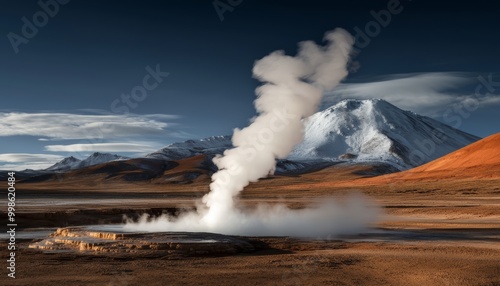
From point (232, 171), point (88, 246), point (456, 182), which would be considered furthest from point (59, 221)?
point (456, 182)

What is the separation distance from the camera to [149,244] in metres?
21.2

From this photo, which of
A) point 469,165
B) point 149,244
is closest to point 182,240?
point 149,244

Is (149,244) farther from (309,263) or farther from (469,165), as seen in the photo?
(469,165)

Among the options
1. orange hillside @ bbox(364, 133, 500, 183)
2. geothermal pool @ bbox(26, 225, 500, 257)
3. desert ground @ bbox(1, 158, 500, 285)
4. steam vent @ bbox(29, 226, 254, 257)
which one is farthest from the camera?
orange hillside @ bbox(364, 133, 500, 183)

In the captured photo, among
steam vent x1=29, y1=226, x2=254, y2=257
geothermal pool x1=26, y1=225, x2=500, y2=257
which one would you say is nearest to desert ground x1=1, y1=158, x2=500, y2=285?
geothermal pool x1=26, y1=225, x2=500, y2=257

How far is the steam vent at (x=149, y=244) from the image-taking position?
2059 cm

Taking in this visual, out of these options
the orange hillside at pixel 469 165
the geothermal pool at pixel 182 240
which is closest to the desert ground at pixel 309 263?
the geothermal pool at pixel 182 240

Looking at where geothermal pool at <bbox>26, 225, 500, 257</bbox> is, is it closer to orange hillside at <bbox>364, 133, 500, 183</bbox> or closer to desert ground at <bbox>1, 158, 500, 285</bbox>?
desert ground at <bbox>1, 158, 500, 285</bbox>

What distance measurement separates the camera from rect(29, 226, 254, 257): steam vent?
20.6 m

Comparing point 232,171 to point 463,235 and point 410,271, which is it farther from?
point 410,271

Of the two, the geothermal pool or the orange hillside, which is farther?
the orange hillside


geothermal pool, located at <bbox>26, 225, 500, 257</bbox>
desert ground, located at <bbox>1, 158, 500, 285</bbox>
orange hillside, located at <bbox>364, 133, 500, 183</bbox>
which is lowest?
desert ground, located at <bbox>1, 158, 500, 285</bbox>

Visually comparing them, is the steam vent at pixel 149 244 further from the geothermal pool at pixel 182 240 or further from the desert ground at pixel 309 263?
the desert ground at pixel 309 263

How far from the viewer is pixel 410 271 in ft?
54.9
